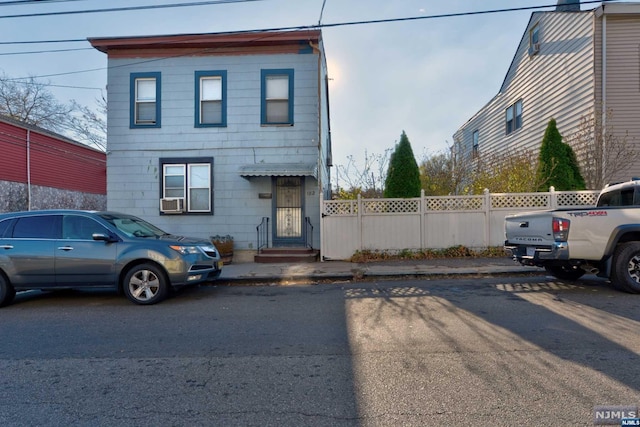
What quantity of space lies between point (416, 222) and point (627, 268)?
17.4 feet

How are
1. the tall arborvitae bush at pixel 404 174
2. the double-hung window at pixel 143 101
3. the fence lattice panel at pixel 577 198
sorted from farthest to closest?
the double-hung window at pixel 143 101 → the tall arborvitae bush at pixel 404 174 → the fence lattice panel at pixel 577 198

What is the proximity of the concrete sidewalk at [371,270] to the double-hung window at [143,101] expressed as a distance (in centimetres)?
604

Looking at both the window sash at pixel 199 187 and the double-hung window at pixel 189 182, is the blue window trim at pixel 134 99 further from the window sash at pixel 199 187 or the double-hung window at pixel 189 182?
the window sash at pixel 199 187

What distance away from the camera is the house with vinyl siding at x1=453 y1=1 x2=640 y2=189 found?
12453mm

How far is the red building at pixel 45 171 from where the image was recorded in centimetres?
1847

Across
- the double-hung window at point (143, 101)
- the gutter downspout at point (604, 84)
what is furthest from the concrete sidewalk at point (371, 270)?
the double-hung window at point (143, 101)

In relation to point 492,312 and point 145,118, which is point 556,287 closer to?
point 492,312

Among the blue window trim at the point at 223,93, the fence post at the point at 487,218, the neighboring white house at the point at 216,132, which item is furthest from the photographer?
the blue window trim at the point at 223,93

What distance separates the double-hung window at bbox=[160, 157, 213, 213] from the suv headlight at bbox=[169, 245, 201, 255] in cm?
534

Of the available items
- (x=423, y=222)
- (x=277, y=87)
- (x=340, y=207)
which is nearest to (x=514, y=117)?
(x=423, y=222)

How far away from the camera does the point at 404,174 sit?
1159 cm

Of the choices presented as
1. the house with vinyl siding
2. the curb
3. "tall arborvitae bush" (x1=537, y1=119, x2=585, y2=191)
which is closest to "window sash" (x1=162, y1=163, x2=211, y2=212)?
the curb

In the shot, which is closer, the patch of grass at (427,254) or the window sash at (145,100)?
the patch of grass at (427,254)

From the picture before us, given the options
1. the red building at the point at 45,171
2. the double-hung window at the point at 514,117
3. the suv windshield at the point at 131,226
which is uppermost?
the double-hung window at the point at 514,117
